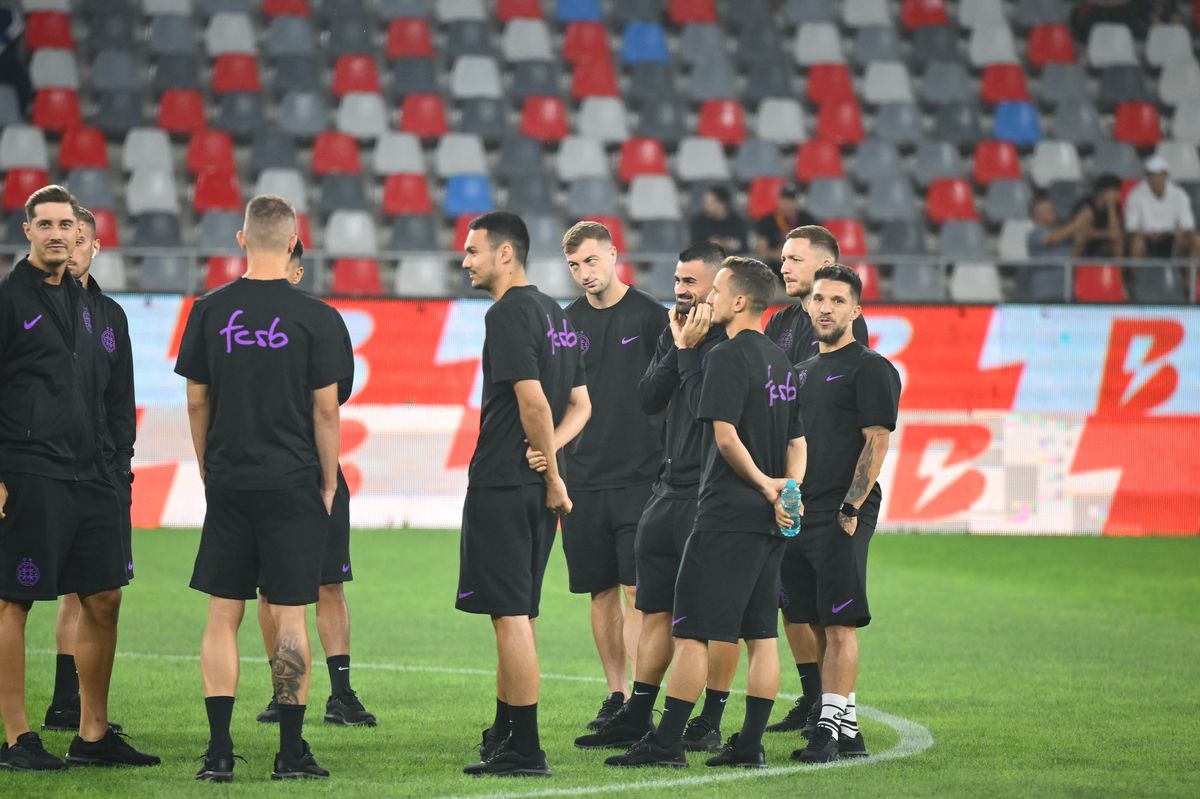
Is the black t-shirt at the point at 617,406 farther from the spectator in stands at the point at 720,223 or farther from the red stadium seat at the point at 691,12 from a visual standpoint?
the red stadium seat at the point at 691,12

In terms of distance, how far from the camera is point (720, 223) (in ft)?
57.0

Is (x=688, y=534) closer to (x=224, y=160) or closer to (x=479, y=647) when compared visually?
(x=479, y=647)

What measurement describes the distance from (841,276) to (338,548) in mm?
2821

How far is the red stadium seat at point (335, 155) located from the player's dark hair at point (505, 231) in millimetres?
13581

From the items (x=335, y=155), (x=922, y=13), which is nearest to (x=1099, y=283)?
(x=922, y=13)

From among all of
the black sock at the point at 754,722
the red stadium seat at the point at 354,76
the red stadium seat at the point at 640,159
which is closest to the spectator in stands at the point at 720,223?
the red stadium seat at the point at 640,159

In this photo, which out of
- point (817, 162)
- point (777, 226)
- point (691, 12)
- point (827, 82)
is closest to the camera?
point (777, 226)

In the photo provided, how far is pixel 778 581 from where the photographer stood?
6.95m

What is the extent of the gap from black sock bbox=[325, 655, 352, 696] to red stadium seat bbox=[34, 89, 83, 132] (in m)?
13.9

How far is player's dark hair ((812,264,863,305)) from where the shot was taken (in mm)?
7312

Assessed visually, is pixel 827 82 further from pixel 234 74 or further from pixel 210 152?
pixel 210 152

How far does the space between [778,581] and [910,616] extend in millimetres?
5129

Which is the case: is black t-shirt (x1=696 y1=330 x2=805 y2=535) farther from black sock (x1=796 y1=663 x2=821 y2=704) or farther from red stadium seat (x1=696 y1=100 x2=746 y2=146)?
red stadium seat (x1=696 y1=100 x2=746 y2=146)

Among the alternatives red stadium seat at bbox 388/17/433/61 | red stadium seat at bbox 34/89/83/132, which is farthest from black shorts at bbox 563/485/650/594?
red stadium seat at bbox 388/17/433/61
